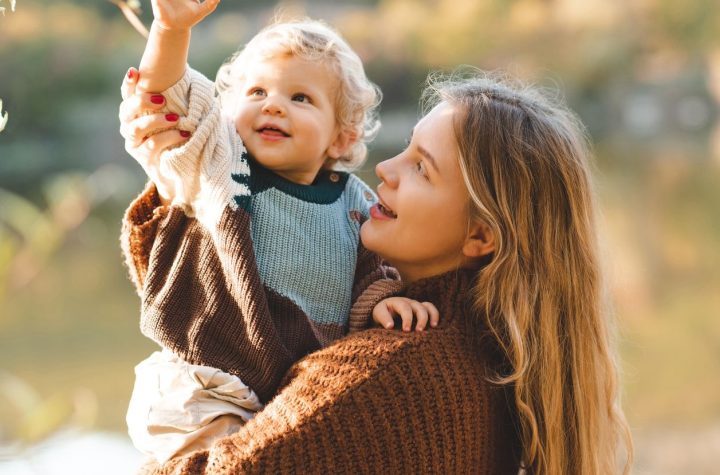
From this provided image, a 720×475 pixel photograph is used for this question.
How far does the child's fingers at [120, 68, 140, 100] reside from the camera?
4.64ft

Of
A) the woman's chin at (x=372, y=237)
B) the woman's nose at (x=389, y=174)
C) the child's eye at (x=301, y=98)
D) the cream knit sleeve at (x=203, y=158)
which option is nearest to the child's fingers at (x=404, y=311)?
the woman's chin at (x=372, y=237)

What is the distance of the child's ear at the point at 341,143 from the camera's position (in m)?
1.84

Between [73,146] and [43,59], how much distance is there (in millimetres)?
960

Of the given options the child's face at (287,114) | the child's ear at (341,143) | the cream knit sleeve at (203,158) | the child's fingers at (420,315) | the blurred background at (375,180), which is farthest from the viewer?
the blurred background at (375,180)

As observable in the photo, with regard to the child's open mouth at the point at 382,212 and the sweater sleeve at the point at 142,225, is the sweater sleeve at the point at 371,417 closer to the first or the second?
the child's open mouth at the point at 382,212

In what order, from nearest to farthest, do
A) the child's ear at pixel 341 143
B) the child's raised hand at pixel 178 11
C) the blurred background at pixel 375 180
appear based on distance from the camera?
1. the child's raised hand at pixel 178 11
2. the child's ear at pixel 341 143
3. the blurred background at pixel 375 180

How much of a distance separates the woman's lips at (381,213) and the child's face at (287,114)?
0.55 feet

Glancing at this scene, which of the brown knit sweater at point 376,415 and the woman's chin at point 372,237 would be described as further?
the woman's chin at point 372,237

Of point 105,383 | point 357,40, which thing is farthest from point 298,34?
point 357,40

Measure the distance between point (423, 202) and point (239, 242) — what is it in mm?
326

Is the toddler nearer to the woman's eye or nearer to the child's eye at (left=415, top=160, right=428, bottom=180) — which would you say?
the woman's eye

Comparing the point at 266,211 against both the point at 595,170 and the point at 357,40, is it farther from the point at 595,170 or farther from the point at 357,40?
the point at 357,40

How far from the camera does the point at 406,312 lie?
60.8 inches

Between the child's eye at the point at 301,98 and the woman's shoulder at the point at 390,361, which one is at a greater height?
the child's eye at the point at 301,98
